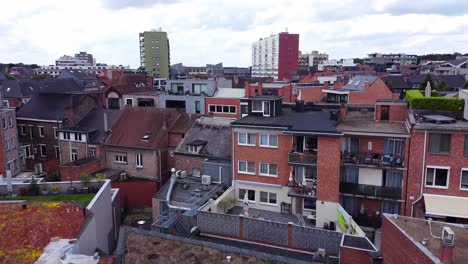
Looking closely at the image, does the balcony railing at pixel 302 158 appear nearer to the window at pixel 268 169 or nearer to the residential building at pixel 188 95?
the window at pixel 268 169

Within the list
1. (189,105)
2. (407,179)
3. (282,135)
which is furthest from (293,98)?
(407,179)

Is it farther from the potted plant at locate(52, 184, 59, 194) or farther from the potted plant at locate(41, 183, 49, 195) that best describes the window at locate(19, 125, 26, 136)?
the potted plant at locate(52, 184, 59, 194)

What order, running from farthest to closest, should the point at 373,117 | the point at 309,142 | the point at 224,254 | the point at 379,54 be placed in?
the point at 379,54, the point at 373,117, the point at 309,142, the point at 224,254

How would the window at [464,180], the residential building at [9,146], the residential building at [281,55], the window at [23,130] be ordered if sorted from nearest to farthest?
1. the window at [464,180]
2. the residential building at [9,146]
3. the window at [23,130]
4. the residential building at [281,55]

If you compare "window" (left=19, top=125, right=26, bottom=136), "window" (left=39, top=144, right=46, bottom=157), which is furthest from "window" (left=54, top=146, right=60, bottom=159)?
"window" (left=19, top=125, right=26, bottom=136)

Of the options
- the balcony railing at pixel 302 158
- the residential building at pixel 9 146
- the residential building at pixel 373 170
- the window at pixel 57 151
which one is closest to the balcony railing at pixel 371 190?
the residential building at pixel 373 170

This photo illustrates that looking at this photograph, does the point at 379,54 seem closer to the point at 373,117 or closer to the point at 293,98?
the point at 293,98
